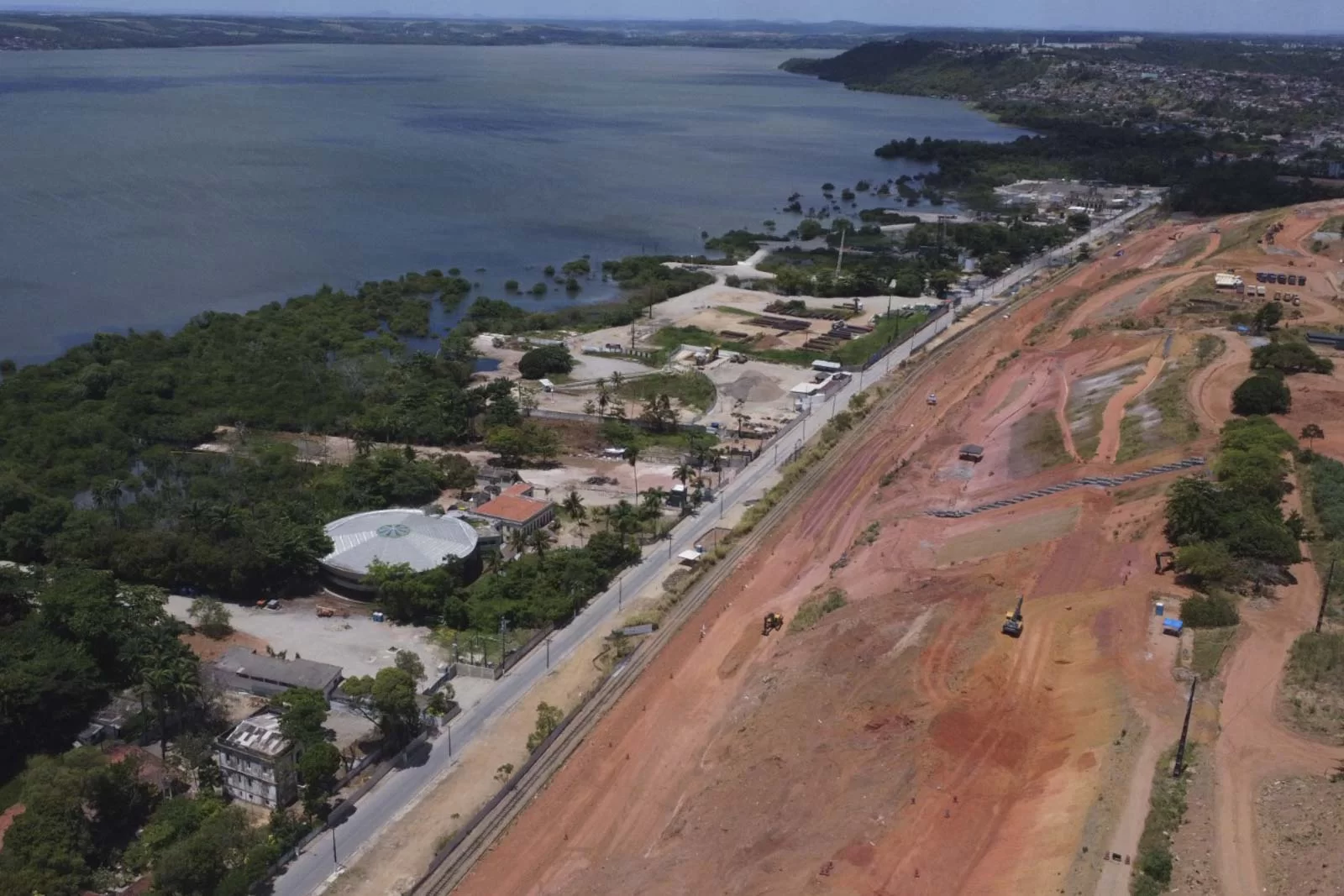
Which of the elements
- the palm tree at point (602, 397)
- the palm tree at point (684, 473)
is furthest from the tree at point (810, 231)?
the palm tree at point (684, 473)

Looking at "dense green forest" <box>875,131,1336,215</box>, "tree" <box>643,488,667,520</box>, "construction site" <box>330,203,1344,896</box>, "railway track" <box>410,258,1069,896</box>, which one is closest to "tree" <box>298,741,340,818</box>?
"construction site" <box>330,203,1344,896</box>

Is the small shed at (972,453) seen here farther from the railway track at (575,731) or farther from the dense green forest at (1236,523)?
the dense green forest at (1236,523)

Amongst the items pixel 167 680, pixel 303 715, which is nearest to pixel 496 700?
pixel 303 715

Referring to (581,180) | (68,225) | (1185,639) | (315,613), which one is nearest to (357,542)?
(315,613)

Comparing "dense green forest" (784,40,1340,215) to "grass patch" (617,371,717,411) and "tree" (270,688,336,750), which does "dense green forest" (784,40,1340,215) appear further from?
→ "tree" (270,688,336,750)

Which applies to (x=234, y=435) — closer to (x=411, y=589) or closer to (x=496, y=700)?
(x=411, y=589)
